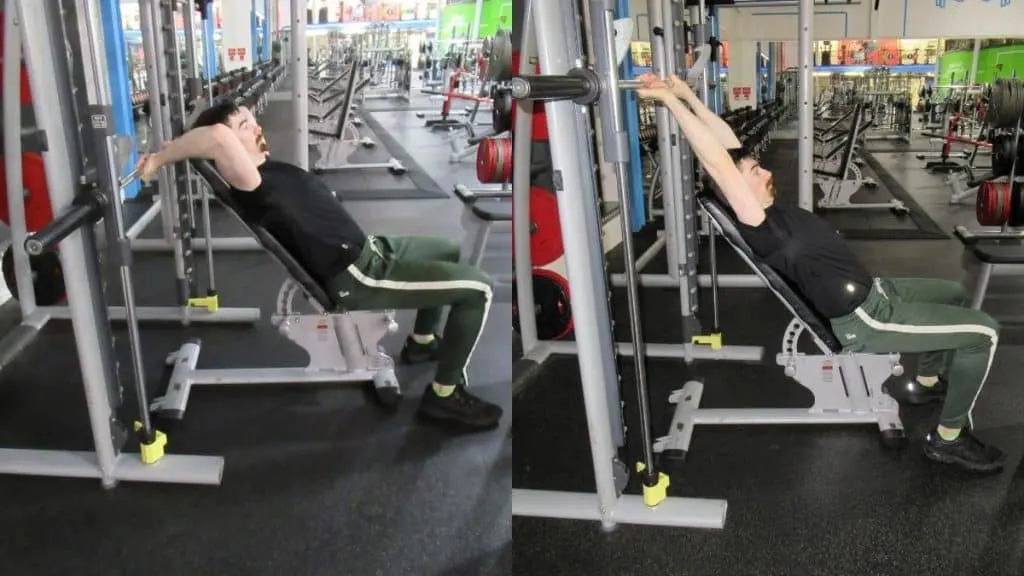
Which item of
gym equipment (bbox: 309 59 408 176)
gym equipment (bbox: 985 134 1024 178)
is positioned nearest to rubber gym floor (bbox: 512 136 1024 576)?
gym equipment (bbox: 309 59 408 176)

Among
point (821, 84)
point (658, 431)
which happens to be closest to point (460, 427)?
point (658, 431)

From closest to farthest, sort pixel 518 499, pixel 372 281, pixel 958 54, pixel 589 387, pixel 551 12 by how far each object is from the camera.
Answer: pixel 551 12 < pixel 589 387 < pixel 518 499 < pixel 372 281 < pixel 958 54

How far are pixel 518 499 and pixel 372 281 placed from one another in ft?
2.37

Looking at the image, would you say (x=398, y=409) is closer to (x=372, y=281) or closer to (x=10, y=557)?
(x=372, y=281)

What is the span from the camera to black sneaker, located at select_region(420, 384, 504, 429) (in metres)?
2.18

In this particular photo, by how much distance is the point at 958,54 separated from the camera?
7.54m

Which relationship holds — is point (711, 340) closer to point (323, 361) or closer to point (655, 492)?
point (655, 492)

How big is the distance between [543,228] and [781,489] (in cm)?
115

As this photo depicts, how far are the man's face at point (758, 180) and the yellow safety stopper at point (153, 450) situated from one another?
1.61 meters

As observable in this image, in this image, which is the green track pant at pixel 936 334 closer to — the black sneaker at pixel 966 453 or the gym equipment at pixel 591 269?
the black sneaker at pixel 966 453

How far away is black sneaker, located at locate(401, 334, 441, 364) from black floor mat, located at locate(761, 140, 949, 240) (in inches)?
85.5

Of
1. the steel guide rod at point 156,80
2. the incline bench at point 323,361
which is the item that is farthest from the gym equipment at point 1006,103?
the steel guide rod at point 156,80

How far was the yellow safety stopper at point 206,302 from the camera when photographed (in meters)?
2.99

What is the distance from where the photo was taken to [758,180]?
2092 millimetres
